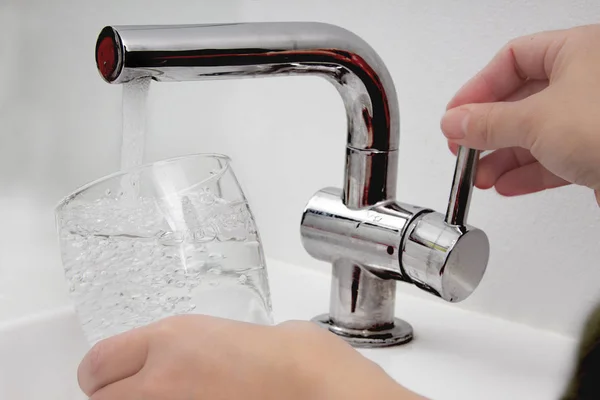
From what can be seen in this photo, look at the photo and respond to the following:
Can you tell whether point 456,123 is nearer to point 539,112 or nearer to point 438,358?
point 539,112

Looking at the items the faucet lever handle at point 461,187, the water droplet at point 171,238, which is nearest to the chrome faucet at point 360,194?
the faucet lever handle at point 461,187

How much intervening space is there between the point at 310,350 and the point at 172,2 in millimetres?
560

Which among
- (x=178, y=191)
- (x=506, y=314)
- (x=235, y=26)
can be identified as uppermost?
(x=235, y=26)

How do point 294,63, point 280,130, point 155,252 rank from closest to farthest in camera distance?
point 155,252, point 294,63, point 280,130

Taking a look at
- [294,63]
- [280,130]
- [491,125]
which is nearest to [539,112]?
[491,125]

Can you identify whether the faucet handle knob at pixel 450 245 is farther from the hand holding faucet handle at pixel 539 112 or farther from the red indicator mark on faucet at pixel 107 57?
the red indicator mark on faucet at pixel 107 57

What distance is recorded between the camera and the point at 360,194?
0.61 metres

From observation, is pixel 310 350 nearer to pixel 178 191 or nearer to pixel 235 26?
pixel 178 191

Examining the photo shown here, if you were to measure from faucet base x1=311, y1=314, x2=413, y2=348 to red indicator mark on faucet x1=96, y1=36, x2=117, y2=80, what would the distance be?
30cm

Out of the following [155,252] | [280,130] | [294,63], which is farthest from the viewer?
[280,130]

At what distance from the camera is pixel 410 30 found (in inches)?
28.7

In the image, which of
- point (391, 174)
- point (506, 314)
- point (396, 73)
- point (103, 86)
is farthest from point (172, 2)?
point (506, 314)

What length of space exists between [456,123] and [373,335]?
210mm

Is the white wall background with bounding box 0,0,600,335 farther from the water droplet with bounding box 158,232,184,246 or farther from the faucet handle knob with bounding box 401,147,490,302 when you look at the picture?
the water droplet with bounding box 158,232,184,246
